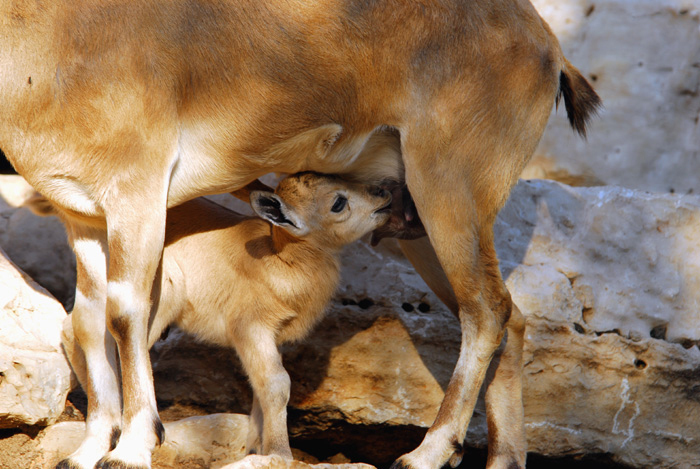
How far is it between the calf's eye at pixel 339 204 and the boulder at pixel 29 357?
194 cm

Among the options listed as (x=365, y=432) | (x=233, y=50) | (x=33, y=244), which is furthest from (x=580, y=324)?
(x=33, y=244)

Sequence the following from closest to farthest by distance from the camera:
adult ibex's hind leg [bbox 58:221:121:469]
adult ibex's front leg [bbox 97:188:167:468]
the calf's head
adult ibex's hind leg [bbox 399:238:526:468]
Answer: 1. adult ibex's front leg [bbox 97:188:167:468]
2. adult ibex's hind leg [bbox 58:221:121:469]
3. adult ibex's hind leg [bbox 399:238:526:468]
4. the calf's head

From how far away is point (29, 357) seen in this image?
4.65m

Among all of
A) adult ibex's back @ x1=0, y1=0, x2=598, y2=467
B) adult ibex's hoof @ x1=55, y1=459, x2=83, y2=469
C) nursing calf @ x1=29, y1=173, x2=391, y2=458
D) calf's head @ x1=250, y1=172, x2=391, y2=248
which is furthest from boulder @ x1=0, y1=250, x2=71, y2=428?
calf's head @ x1=250, y1=172, x2=391, y2=248

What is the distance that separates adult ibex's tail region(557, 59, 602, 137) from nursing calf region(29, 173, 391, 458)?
1295mm

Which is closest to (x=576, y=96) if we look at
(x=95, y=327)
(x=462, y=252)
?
(x=462, y=252)

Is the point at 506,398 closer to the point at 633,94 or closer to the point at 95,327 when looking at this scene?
the point at 95,327

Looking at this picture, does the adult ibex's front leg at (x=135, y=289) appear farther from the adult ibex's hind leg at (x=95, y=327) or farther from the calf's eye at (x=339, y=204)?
the calf's eye at (x=339, y=204)

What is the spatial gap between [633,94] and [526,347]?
151 inches

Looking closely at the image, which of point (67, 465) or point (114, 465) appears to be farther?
point (67, 465)

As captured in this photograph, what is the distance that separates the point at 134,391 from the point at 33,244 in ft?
9.40

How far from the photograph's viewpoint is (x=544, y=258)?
5.90 metres

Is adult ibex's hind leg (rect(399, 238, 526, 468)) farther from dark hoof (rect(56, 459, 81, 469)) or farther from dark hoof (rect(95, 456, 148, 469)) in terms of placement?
dark hoof (rect(56, 459, 81, 469))

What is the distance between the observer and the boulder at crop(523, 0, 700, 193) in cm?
791
